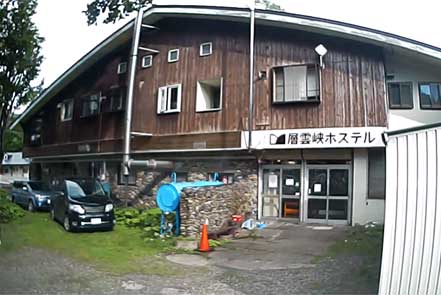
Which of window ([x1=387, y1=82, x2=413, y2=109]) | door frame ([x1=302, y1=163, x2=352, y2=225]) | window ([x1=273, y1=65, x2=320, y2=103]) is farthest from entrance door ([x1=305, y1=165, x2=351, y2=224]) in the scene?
window ([x1=387, y1=82, x2=413, y2=109])

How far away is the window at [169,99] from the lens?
62.0ft

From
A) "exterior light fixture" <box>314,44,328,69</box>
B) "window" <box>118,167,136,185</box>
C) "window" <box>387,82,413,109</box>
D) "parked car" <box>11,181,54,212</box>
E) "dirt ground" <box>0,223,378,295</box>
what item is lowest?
"dirt ground" <box>0,223,378,295</box>

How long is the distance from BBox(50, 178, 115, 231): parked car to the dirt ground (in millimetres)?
2980

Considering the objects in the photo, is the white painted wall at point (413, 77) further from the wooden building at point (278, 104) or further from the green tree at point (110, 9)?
the green tree at point (110, 9)

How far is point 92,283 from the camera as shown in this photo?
811 cm

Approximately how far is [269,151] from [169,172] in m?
5.02

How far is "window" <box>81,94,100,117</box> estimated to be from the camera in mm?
23394

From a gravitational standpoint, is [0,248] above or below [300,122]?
below

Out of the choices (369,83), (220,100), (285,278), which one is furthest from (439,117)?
(285,278)

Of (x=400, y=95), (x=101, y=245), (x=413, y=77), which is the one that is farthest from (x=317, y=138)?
(x=101, y=245)

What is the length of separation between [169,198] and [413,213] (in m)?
8.51

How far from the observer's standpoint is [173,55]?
64.3 ft

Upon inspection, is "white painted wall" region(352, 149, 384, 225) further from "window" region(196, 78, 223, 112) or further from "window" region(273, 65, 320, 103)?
"window" region(196, 78, 223, 112)

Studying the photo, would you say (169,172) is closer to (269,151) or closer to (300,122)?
(269,151)
